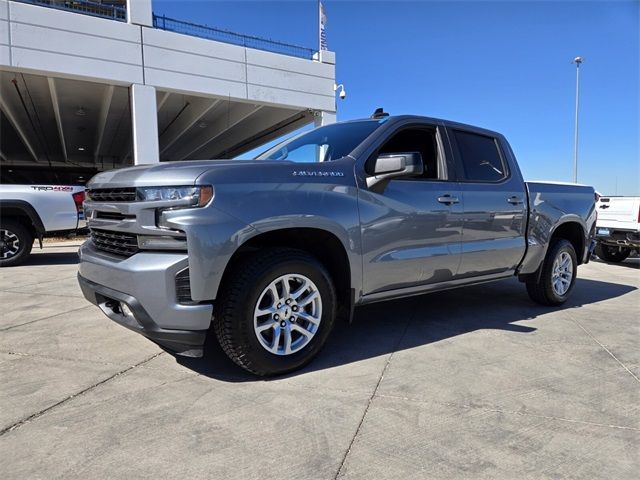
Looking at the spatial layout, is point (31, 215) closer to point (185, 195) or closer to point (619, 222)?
point (185, 195)

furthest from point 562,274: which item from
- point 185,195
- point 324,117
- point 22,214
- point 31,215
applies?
point 324,117

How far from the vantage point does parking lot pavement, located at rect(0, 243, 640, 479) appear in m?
2.19

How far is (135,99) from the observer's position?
43.7 ft

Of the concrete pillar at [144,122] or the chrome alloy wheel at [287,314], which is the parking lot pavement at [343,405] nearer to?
the chrome alloy wheel at [287,314]

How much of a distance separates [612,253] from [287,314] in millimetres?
9872

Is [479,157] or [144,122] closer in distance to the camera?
[479,157]

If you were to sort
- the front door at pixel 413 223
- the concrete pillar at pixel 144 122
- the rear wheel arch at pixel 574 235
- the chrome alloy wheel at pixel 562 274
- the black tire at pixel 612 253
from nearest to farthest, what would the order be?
1. the front door at pixel 413 223
2. the chrome alloy wheel at pixel 562 274
3. the rear wheel arch at pixel 574 235
4. the black tire at pixel 612 253
5. the concrete pillar at pixel 144 122

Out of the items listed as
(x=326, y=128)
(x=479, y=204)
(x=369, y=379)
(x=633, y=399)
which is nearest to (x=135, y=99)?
(x=326, y=128)

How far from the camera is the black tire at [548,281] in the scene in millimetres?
5172

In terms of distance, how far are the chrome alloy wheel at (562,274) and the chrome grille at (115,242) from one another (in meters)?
4.40

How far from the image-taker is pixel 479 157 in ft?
15.1

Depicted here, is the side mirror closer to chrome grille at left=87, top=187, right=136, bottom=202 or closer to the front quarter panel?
the front quarter panel

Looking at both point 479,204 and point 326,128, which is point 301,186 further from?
point 479,204

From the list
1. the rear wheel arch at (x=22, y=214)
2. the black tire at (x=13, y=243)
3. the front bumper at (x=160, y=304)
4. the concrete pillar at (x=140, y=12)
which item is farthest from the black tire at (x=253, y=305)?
the concrete pillar at (x=140, y=12)
